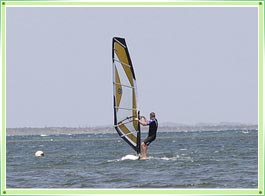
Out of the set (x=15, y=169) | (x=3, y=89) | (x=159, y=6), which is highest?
(x=159, y=6)

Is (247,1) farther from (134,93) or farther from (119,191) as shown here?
(134,93)

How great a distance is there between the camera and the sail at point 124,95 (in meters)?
16.4

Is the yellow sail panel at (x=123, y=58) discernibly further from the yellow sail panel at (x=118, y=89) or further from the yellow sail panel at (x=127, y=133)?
the yellow sail panel at (x=127, y=133)

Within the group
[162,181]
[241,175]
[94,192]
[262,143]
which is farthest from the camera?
[241,175]

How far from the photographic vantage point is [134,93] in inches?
664

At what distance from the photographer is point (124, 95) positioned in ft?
54.7

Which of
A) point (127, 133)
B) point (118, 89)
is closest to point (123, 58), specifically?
point (118, 89)

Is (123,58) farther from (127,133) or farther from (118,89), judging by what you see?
(127,133)

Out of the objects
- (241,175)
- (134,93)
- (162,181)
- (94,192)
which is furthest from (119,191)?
(134,93)

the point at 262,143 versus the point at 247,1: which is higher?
the point at 247,1

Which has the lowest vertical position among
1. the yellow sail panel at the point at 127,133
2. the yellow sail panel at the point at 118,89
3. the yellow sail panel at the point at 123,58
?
the yellow sail panel at the point at 127,133

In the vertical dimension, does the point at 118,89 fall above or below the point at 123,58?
below

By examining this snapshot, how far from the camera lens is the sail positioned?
16406mm

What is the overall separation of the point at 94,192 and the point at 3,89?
1.81 meters
